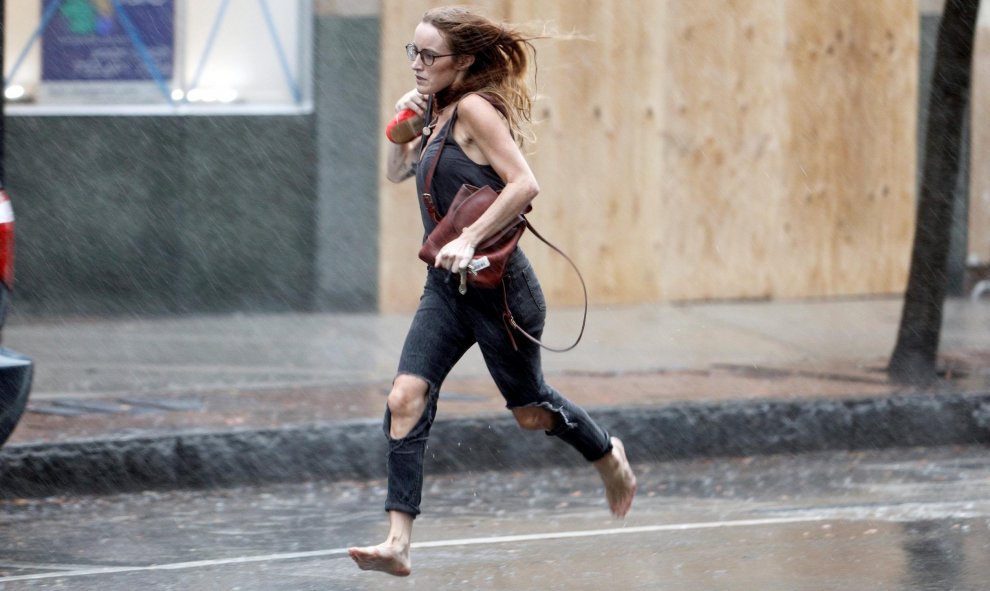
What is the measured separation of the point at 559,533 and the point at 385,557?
1405 mm

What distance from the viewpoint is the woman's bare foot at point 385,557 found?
4664 mm

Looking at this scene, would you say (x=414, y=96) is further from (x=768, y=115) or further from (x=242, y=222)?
(x=768, y=115)

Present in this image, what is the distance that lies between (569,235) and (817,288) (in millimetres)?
2180

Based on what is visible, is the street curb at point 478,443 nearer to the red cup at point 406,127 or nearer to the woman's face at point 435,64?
the red cup at point 406,127

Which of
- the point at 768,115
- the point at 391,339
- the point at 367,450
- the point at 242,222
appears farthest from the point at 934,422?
the point at 242,222

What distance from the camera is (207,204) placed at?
11664 millimetres

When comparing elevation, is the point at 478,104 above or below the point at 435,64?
below

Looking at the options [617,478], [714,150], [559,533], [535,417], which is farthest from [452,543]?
[714,150]

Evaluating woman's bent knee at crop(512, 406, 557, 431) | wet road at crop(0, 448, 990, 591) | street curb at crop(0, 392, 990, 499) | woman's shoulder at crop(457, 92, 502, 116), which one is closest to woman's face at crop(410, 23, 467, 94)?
woman's shoulder at crop(457, 92, 502, 116)

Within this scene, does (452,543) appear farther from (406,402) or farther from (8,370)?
(8,370)

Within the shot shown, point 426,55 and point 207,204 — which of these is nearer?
point 426,55

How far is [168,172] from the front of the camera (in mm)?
11617

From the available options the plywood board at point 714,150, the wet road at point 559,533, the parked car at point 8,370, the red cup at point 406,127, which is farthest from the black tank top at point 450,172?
the plywood board at point 714,150

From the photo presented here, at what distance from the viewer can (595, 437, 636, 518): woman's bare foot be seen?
17.7 ft
